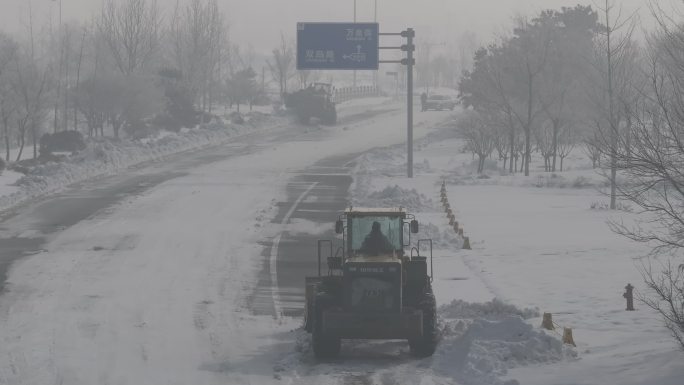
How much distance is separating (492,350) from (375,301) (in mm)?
1773

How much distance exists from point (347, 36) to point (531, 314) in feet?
102

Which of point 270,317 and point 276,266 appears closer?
point 270,317

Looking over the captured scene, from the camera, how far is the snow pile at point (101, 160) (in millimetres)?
39094

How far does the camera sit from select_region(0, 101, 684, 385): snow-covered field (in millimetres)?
14469

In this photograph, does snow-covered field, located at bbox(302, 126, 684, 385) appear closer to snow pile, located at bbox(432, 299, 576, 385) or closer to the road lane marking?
snow pile, located at bbox(432, 299, 576, 385)

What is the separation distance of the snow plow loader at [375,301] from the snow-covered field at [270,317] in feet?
1.45

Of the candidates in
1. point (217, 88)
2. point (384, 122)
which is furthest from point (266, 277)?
point (217, 88)

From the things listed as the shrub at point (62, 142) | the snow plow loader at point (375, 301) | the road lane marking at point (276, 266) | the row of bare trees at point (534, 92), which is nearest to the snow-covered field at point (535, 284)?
the snow plow loader at point (375, 301)

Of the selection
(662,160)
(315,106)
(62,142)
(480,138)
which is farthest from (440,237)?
(315,106)

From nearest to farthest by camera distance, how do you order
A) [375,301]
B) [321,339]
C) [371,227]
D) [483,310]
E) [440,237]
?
1. [375,301]
2. [321,339]
3. [371,227]
4. [483,310]
5. [440,237]

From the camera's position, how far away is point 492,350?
14.7m

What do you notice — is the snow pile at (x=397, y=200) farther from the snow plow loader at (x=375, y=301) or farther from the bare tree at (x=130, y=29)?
the bare tree at (x=130, y=29)

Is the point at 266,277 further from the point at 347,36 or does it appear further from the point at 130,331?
the point at 347,36

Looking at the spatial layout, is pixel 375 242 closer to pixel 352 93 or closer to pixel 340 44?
pixel 340 44
